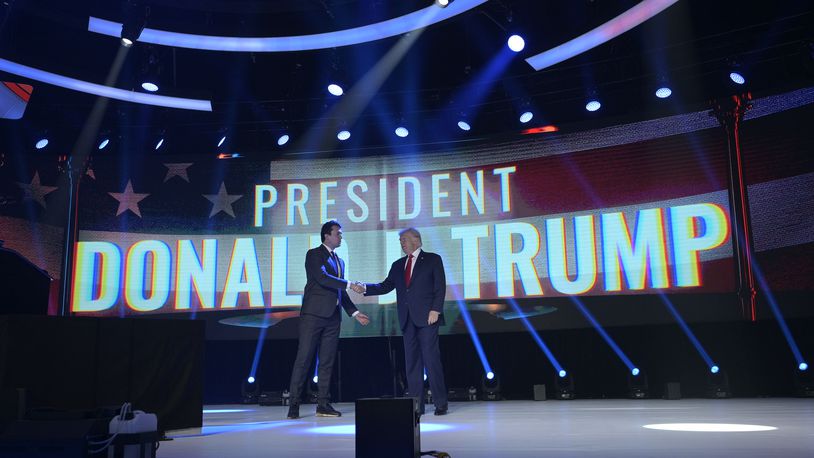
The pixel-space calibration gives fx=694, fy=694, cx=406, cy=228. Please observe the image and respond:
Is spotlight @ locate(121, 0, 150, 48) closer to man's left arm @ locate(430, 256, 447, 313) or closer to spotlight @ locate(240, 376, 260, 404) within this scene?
man's left arm @ locate(430, 256, 447, 313)

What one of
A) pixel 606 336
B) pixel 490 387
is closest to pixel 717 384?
pixel 606 336

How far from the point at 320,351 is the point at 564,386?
2.92 m

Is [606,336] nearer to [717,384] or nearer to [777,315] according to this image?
[717,384]

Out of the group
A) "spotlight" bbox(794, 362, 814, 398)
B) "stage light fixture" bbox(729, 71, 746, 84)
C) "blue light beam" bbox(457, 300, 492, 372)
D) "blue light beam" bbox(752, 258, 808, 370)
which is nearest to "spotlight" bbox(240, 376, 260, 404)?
"blue light beam" bbox(457, 300, 492, 372)

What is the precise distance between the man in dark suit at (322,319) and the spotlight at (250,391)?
2.55 metres

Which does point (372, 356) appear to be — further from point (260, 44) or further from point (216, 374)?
point (260, 44)

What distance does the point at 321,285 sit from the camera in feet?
18.5

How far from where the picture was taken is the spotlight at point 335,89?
765 cm

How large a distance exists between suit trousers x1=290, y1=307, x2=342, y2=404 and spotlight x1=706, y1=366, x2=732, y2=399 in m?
3.79

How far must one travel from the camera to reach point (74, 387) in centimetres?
354

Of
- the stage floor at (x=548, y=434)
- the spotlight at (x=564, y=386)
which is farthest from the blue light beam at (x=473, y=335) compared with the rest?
the stage floor at (x=548, y=434)

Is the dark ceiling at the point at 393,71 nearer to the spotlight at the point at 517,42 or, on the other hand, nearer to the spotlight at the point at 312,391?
the spotlight at the point at 517,42

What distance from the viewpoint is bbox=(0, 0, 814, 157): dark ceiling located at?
6.86 metres

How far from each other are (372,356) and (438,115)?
9.50 feet
